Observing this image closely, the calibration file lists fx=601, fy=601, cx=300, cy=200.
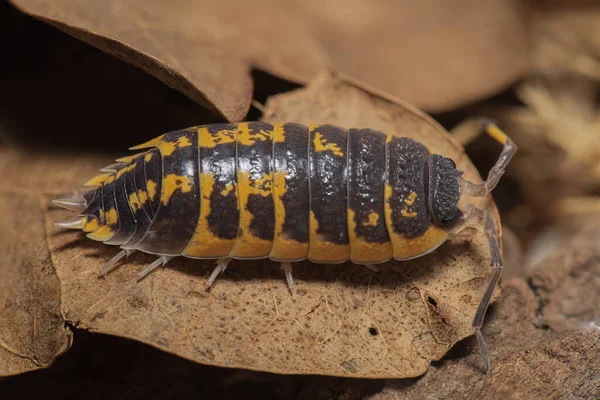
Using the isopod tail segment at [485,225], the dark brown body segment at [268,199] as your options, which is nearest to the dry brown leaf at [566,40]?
the isopod tail segment at [485,225]

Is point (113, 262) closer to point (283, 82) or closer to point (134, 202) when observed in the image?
point (134, 202)

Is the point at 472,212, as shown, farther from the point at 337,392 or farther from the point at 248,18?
the point at 248,18

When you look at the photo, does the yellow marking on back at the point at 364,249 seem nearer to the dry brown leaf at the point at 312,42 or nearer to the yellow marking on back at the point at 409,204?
the yellow marking on back at the point at 409,204

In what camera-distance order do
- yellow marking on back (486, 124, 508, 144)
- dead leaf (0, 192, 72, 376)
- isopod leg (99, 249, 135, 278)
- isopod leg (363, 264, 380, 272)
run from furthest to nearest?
yellow marking on back (486, 124, 508, 144) < isopod leg (363, 264, 380, 272) < isopod leg (99, 249, 135, 278) < dead leaf (0, 192, 72, 376)

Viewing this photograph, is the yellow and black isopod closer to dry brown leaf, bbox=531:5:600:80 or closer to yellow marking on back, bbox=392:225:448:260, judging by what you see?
yellow marking on back, bbox=392:225:448:260

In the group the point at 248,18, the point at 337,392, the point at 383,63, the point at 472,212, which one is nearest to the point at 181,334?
the point at 337,392

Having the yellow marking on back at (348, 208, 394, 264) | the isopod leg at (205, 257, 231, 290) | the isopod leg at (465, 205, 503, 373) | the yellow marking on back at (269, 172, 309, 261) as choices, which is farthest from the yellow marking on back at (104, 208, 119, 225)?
the isopod leg at (465, 205, 503, 373)
